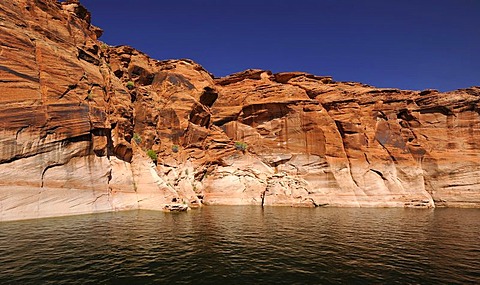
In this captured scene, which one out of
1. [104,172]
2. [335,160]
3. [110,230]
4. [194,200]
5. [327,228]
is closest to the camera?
[110,230]

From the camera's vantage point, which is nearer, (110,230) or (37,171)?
(110,230)

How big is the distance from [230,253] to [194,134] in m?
36.1

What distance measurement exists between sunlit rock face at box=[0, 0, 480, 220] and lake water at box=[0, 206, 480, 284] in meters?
6.85

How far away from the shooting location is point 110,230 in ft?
68.0

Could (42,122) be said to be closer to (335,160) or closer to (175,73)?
(175,73)

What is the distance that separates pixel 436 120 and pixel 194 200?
146 feet

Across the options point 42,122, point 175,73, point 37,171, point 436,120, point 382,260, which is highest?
point 175,73

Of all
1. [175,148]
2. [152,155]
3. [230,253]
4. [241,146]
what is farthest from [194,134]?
[230,253]

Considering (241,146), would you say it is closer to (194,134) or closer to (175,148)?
(194,134)

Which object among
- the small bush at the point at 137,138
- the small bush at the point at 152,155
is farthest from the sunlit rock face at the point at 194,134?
Result: the small bush at the point at 137,138

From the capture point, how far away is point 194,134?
50.4 m

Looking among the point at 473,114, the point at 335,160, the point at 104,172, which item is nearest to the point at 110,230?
the point at 104,172

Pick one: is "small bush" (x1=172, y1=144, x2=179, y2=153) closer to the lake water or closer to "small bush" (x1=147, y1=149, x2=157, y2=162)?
"small bush" (x1=147, y1=149, x2=157, y2=162)

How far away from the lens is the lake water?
1196 cm
